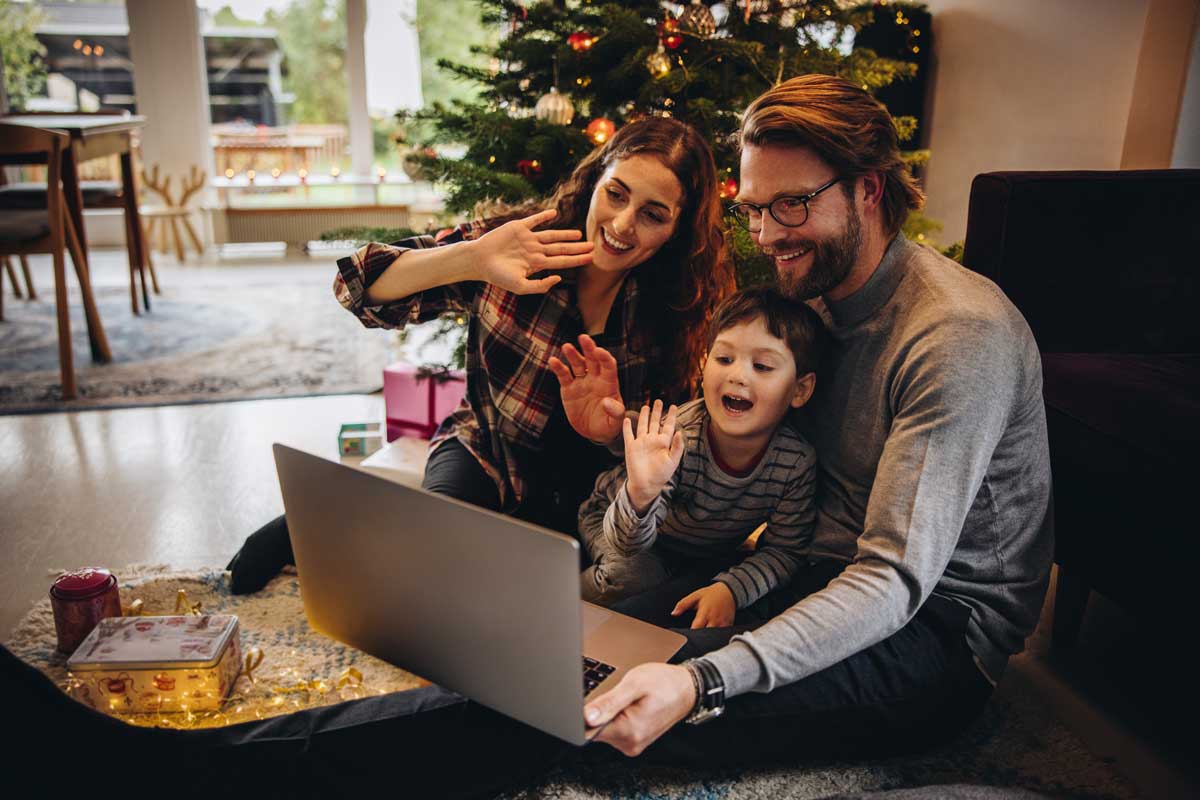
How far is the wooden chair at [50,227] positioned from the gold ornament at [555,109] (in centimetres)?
182

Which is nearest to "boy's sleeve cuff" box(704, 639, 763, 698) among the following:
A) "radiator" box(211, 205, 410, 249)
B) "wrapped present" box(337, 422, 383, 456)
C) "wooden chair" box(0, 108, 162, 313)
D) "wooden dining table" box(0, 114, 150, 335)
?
"wrapped present" box(337, 422, 383, 456)

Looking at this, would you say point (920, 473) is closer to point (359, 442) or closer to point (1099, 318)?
point (1099, 318)

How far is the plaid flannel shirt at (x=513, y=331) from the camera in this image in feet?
5.58

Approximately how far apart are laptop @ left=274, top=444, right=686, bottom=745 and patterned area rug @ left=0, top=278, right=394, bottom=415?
2.21 m

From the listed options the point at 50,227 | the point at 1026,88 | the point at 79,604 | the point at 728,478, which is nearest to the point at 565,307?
the point at 728,478

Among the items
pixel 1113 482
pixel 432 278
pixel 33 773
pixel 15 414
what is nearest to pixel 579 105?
pixel 432 278

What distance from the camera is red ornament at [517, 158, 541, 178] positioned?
85.0 inches

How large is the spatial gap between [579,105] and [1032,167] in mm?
1623

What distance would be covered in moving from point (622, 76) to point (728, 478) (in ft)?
3.62

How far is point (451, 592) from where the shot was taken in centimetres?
97

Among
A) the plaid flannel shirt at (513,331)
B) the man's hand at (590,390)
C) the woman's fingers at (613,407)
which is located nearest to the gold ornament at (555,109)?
the plaid flannel shirt at (513,331)

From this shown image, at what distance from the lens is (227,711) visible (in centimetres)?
147

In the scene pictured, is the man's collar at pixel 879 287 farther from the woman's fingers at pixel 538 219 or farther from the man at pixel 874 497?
the woman's fingers at pixel 538 219

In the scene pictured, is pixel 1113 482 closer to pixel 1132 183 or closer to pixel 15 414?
pixel 1132 183
